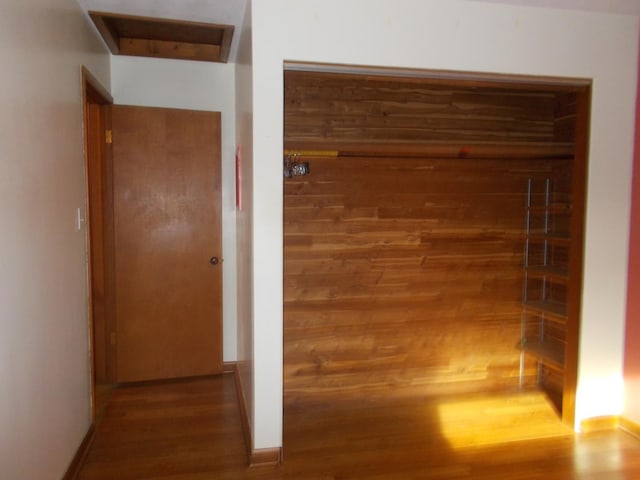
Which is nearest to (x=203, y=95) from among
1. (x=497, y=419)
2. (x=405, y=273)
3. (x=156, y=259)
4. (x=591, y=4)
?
(x=156, y=259)

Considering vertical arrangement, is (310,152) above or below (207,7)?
below

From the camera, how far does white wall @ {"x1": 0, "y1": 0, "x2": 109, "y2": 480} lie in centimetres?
155

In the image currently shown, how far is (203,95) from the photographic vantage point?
3.39 meters

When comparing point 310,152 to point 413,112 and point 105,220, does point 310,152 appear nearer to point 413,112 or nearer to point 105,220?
point 413,112

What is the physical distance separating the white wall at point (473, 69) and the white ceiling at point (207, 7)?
59 millimetres

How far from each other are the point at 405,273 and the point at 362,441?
116 cm

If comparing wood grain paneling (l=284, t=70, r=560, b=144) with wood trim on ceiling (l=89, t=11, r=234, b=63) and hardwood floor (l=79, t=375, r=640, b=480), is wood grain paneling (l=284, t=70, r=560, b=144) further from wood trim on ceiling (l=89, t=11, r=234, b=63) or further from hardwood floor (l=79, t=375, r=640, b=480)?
hardwood floor (l=79, t=375, r=640, b=480)

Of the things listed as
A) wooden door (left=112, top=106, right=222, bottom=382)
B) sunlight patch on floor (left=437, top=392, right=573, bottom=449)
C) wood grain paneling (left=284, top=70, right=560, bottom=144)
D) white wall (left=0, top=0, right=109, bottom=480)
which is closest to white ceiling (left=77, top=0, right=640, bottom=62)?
white wall (left=0, top=0, right=109, bottom=480)

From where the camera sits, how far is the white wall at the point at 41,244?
5.08ft

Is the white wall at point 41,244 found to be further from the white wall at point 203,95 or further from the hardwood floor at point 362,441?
the white wall at point 203,95

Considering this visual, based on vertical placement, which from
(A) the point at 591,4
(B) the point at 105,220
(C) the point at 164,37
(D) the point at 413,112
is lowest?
(B) the point at 105,220

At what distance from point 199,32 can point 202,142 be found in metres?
0.77

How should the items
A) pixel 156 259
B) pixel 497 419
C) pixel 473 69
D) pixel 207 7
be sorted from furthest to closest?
pixel 156 259, pixel 497 419, pixel 207 7, pixel 473 69

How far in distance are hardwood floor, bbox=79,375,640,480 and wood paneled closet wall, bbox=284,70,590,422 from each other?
178 millimetres
